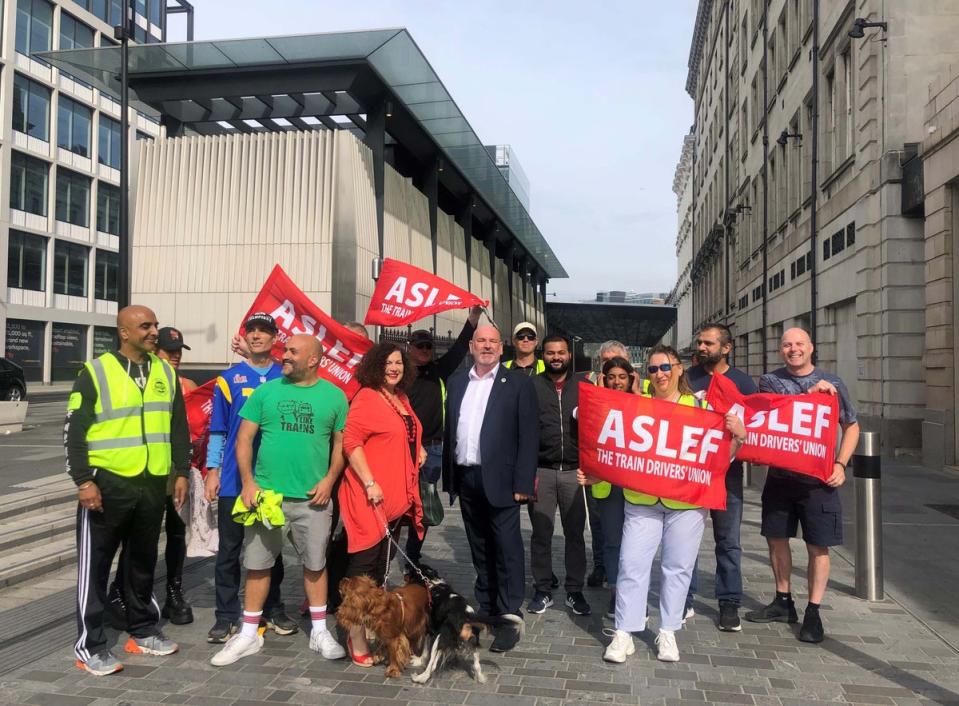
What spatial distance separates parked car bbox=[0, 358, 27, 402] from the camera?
23.7 m

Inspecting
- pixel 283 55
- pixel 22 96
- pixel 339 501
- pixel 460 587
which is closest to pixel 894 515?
pixel 460 587

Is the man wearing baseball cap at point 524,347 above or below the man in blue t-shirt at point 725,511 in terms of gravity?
above

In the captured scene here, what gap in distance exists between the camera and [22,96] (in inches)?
1662

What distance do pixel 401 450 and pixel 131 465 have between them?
5.00ft

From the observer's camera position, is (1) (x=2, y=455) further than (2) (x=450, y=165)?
No

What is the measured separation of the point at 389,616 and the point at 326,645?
661 mm

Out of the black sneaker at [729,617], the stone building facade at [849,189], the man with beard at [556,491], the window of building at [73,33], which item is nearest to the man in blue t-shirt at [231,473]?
the man with beard at [556,491]

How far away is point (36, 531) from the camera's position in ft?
24.8

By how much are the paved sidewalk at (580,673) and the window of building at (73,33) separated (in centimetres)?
4842

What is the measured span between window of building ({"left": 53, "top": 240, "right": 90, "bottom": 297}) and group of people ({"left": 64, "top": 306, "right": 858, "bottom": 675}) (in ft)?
148

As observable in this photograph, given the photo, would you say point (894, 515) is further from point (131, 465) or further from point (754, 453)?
point (131, 465)

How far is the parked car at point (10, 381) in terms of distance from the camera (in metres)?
23.7

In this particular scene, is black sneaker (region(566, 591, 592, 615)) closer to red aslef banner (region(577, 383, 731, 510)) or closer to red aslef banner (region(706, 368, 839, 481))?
red aslef banner (region(577, 383, 731, 510))

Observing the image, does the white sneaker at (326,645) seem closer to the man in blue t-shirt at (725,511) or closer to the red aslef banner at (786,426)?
the man in blue t-shirt at (725,511)
